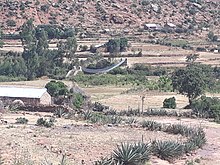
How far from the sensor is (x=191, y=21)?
113250 mm

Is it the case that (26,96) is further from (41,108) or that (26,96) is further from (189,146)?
(189,146)

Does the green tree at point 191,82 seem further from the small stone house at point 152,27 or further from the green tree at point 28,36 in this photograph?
the small stone house at point 152,27

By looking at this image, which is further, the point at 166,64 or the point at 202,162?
the point at 166,64

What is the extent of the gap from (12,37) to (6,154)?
237 ft

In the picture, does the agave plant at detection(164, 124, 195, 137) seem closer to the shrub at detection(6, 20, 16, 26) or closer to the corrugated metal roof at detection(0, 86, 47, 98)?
the corrugated metal roof at detection(0, 86, 47, 98)

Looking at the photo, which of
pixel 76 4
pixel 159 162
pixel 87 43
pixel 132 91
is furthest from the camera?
pixel 76 4

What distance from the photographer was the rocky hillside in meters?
102

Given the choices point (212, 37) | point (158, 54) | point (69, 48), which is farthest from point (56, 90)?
point (212, 37)

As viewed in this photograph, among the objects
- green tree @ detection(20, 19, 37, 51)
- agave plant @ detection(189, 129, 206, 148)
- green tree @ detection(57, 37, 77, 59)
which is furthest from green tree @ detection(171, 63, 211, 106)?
green tree @ detection(20, 19, 37, 51)

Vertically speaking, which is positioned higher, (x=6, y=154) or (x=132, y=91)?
(x=6, y=154)

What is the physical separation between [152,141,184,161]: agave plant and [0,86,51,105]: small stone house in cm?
1779

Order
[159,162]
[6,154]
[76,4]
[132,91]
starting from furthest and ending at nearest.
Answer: [76,4], [132,91], [159,162], [6,154]

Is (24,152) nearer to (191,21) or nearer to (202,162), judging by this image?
(202,162)

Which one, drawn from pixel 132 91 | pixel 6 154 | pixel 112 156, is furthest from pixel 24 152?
pixel 132 91
